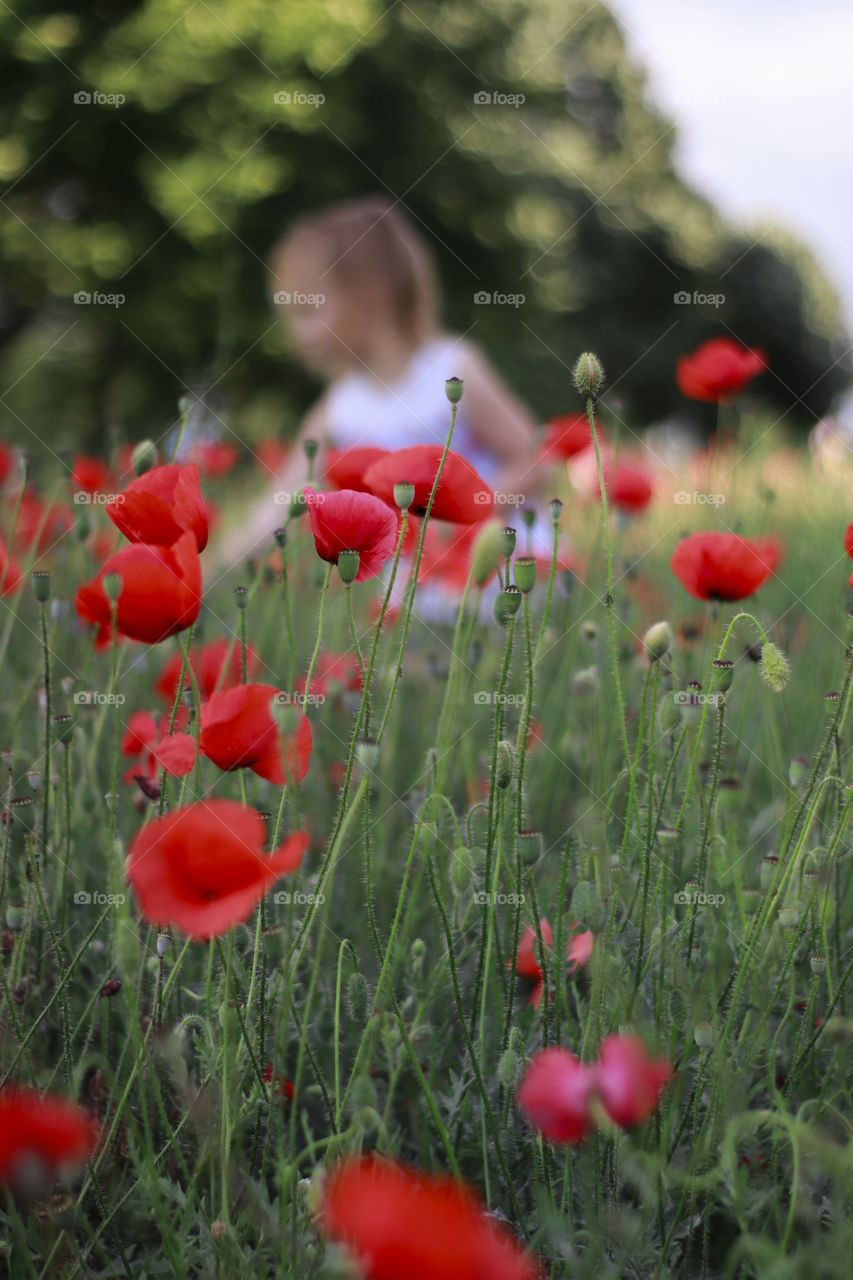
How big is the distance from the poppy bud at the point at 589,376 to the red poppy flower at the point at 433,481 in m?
0.17

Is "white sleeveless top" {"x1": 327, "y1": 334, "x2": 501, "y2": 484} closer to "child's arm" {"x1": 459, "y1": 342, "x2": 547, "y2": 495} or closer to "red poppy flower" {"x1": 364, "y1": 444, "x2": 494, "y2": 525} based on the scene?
"child's arm" {"x1": 459, "y1": 342, "x2": 547, "y2": 495}

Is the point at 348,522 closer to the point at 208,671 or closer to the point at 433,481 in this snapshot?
the point at 433,481

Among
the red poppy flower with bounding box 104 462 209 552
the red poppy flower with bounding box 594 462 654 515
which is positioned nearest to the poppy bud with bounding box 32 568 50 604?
the red poppy flower with bounding box 104 462 209 552

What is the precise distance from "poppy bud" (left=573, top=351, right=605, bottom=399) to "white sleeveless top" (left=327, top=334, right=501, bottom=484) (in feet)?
11.5

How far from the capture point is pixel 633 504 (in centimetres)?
237

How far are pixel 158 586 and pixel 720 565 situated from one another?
0.68 meters

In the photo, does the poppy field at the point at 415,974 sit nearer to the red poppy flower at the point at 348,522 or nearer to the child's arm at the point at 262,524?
the red poppy flower at the point at 348,522

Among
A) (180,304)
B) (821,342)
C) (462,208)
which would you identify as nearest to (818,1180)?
(180,304)

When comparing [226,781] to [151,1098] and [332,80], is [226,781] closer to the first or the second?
[151,1098]

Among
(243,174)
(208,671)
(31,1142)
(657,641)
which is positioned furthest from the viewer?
(243,174)

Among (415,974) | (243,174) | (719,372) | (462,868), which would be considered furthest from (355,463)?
(243,174)

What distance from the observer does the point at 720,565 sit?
1305 millimetres

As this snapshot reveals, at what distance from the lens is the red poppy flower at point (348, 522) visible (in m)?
1.11

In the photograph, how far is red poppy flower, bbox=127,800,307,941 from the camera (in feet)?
2.55
